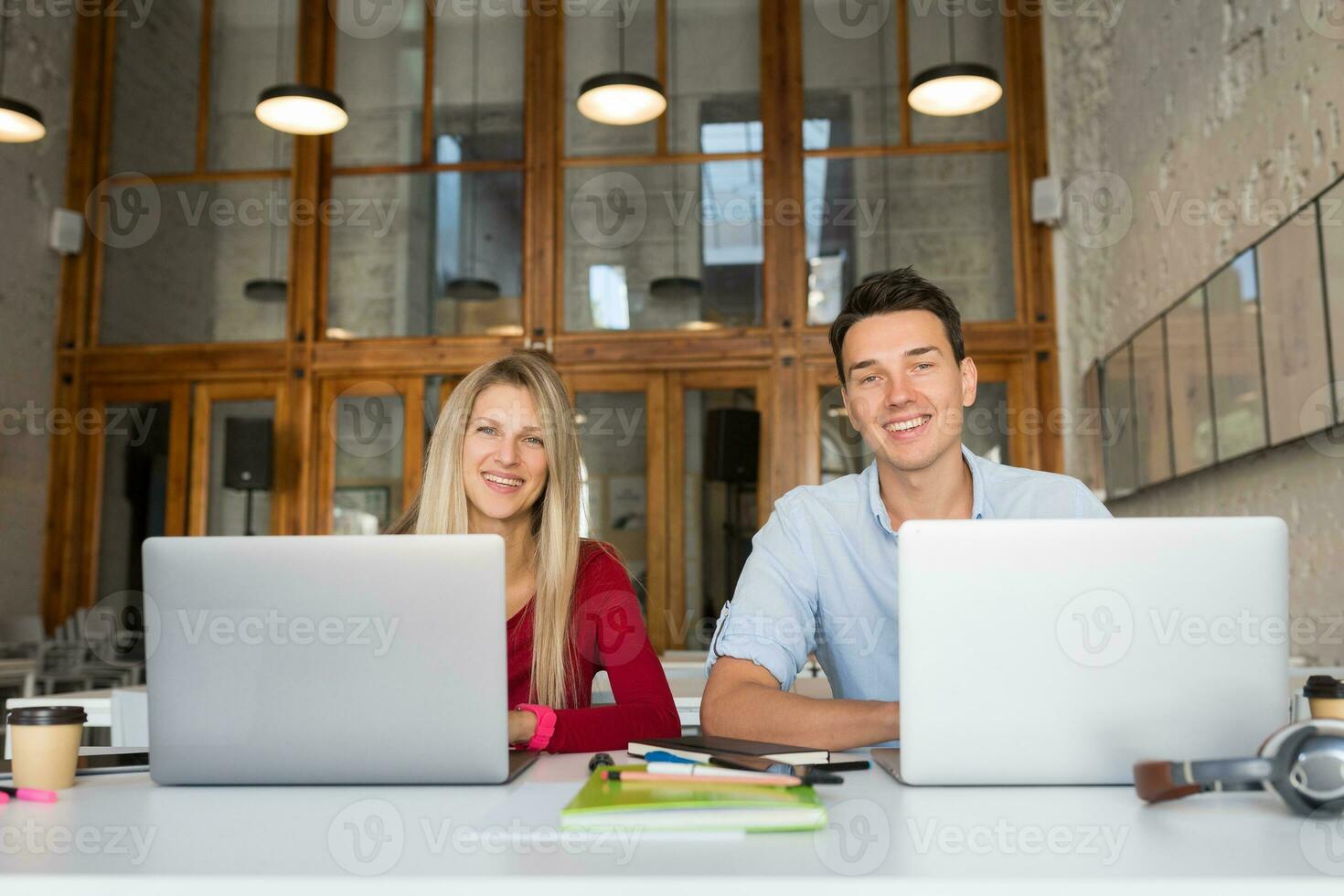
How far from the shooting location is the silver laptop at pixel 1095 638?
110 cm

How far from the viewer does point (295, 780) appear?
1200mm

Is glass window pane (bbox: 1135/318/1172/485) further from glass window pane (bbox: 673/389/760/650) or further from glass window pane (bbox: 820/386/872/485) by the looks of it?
glass window pane (bbox: 673/389/760/650)

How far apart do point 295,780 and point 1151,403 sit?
4056mm

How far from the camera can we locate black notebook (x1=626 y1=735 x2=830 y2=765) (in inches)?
47.9

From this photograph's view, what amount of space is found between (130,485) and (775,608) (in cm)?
599

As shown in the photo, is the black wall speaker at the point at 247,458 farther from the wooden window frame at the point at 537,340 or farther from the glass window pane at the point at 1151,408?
the glass window pane at the point at 1151,408

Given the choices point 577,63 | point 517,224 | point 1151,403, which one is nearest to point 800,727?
point 1151,403

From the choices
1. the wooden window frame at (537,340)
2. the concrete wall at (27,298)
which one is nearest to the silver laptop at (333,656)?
the wooden window frame at (537,340)

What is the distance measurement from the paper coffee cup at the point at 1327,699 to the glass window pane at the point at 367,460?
18.6 ft

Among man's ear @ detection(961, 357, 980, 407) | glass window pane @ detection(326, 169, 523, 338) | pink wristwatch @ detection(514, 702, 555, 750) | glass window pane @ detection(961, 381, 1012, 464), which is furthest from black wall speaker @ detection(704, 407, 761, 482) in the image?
pink wristwatch @ detection(514, 702, 555, 750)

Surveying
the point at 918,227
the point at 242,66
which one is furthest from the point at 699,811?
the point at 242,66

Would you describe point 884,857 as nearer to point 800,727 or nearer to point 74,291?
point 800,727

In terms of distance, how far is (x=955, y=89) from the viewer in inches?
202

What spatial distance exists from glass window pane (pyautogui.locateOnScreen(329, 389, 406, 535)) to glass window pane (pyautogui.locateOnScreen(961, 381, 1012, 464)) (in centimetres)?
332
